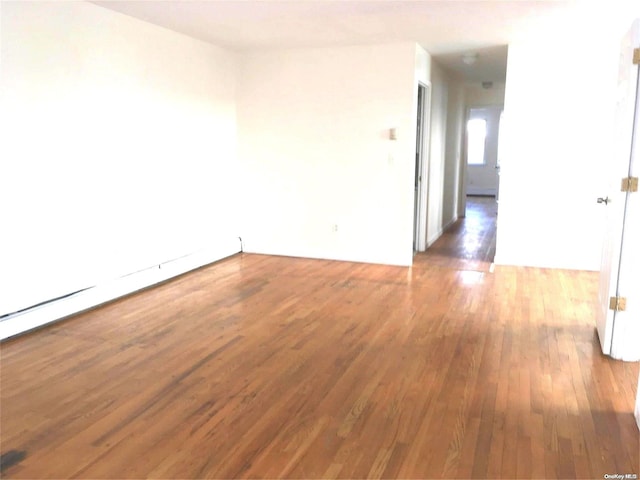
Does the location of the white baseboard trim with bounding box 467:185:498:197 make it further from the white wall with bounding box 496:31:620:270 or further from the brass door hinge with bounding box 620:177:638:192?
the brass door hinge with bounding box 620:177:638:192

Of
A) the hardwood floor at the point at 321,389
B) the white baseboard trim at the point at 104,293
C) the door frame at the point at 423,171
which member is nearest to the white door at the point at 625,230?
the hardwood floor at the point at 321,389

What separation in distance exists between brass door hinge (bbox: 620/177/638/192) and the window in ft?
34.7

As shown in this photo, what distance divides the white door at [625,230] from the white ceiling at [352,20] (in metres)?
1.12

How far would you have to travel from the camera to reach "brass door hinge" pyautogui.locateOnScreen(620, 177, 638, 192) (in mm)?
3049

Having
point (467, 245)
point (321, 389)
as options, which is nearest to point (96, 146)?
point (321, 389)

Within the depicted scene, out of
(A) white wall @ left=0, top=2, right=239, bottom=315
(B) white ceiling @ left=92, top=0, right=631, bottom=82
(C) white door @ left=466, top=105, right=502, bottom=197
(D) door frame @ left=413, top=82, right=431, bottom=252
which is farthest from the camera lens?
(C) white door @ left=466, top=105, right=502, bottom=197

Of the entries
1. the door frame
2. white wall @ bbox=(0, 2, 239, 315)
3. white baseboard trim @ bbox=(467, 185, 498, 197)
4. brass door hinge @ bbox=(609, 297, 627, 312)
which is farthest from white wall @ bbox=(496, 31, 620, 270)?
white baseboard trim @ bbox=(467, 185, 498, 197)

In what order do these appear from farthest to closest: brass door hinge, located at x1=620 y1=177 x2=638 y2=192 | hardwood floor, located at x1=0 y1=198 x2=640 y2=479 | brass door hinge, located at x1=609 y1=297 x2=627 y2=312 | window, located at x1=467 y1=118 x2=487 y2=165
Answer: window, located at x1=467 y1=118 x2=487 y2=165 < brass door hinge, located at x1=609 y1=297 x2=627 y2=312 < brass door hinge, located at x1=620 y1=177 x2=638 y2=192 < hardwood floor, located at x1=0 y1=198 x2=640 y2=479

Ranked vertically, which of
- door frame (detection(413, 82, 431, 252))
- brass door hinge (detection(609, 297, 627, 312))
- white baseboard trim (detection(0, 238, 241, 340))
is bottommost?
white baseboard trim (detection(0, 238, 241, 340))

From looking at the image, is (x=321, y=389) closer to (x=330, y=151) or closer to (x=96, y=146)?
(x=96, y=146)

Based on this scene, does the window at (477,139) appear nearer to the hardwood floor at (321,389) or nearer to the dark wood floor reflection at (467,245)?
the dark wood floor reflection at (467,245)

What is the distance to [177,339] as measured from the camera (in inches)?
143

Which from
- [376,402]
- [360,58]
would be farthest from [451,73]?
[376,402]

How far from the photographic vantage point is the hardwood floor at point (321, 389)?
2225mm
